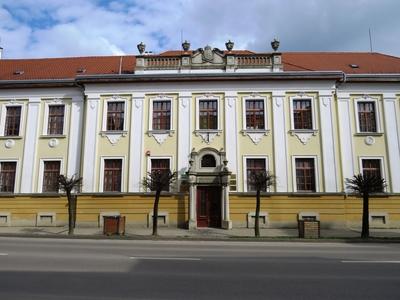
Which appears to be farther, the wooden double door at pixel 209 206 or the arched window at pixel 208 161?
the arched window at pixel 208 161

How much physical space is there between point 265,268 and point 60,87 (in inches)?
814

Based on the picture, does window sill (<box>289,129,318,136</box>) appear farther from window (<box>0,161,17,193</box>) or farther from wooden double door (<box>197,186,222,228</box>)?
window (<box>0,161,17,193</box>)

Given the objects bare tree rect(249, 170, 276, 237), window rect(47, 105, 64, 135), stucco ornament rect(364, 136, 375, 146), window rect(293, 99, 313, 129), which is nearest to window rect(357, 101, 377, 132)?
stucco ornament rect(364, 136, 375, 146)

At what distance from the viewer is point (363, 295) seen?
6293 millimetres

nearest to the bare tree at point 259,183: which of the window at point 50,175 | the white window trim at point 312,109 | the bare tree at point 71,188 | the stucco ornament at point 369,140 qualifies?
the white window trim at point 312,109

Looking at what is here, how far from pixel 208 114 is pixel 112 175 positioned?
6.95 m

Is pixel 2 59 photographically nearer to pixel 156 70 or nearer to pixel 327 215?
pixel 156 70

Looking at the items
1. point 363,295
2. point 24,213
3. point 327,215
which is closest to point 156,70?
point 24,213

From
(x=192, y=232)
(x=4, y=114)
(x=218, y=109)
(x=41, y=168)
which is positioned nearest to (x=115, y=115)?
(x=41, y=168)

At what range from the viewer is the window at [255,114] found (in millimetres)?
23994

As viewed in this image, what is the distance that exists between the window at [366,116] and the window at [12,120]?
71.0ft

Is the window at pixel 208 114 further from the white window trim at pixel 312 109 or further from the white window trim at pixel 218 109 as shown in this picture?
the white window trim at pixel 312 109

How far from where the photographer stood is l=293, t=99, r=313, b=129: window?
2389 centimetres

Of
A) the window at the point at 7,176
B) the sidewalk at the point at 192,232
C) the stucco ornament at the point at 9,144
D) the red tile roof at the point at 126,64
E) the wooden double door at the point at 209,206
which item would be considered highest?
the red tile roof at the point at 126,64
